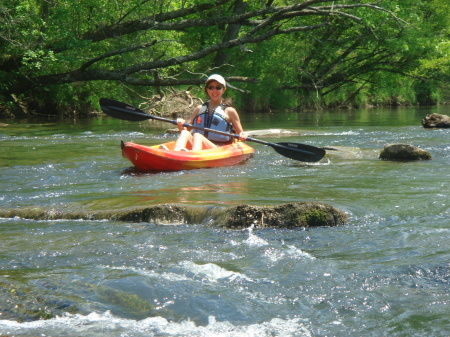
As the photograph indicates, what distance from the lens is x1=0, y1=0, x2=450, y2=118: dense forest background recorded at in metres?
14.2

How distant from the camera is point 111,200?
5109 mm

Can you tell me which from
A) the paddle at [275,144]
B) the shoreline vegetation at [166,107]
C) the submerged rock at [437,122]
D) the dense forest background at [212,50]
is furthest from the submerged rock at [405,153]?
the shoreline vegetation at [166,107]

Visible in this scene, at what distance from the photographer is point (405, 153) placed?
320 inches

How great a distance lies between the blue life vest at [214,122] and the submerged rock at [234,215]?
3.90m

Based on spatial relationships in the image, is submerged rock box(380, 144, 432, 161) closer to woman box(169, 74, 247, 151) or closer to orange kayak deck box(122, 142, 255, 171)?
woman box(169, 74, 247, 151)

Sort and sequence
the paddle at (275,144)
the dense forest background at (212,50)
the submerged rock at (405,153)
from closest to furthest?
the paddle at (275,144)
the submerged rock at (405,153)
the dense forest background at (212,50)

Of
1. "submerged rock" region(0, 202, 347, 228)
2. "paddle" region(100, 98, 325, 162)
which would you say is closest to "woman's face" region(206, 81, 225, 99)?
"paddle" region(100, 98, 325, 162)

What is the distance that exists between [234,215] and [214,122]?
4.19 m

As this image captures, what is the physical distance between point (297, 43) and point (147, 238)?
21.2 meters

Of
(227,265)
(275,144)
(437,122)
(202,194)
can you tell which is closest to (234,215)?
(227,265)

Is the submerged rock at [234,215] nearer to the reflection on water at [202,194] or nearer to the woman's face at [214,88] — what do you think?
the reflection on water at [202,194]

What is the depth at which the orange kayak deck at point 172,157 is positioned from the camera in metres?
7.00

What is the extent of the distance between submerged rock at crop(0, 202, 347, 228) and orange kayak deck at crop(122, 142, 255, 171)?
2.38 meters

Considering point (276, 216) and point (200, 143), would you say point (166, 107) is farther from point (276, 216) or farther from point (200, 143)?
point (276, 216)
